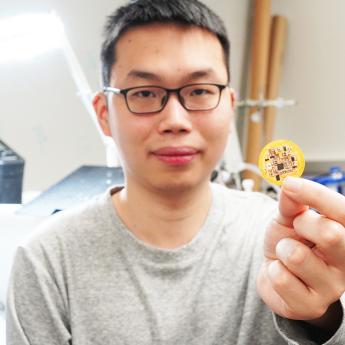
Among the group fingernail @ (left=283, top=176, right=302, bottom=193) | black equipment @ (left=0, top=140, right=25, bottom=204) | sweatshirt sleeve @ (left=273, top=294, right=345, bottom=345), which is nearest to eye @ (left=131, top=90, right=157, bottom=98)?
fingernail @ (left=283, top=176, right=302, bottom=193)

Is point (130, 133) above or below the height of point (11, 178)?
above

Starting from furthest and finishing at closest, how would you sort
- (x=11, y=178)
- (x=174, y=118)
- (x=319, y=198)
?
1. (x=11, y=178)
2. (x=174, y=118)
3. (x=319, y=198)

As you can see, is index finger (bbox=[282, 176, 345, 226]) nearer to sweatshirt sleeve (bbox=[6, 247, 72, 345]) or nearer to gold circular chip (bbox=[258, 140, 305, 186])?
gold circular chip (bbox=[258, 140, 305, 186])

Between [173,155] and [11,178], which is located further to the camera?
[11,178]

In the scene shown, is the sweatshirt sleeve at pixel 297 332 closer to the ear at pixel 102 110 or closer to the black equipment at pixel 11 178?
the ear at pixel 102 110

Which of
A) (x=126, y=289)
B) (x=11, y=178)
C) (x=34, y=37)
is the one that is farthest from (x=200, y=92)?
(x=11, y=178)

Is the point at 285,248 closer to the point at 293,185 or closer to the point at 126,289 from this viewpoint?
the point at 293,185

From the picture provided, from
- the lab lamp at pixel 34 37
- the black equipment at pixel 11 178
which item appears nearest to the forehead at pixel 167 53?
the lab lamp at pixel 34 37
